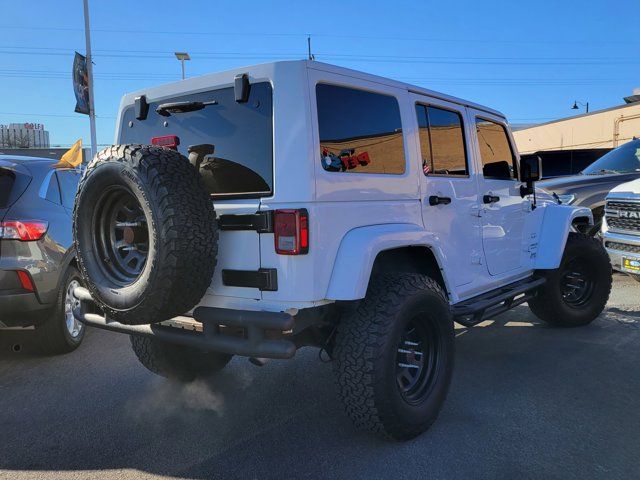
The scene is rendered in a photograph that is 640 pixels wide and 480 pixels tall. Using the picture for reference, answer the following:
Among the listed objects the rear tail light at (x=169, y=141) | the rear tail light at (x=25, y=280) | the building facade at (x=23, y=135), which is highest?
the building facade at (x=23, y=135)

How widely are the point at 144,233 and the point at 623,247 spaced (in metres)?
5.89

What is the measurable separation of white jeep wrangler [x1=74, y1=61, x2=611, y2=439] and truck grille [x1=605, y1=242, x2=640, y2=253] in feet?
11.7

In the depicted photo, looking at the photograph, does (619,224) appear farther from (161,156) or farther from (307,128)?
(161,156)

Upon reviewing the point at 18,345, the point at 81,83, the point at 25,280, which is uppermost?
the point at 81,83

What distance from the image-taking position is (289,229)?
259 cm

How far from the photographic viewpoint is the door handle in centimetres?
343

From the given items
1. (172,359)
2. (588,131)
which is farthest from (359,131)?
(588,131)

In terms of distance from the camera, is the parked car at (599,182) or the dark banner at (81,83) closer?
the parked car at (599,182)

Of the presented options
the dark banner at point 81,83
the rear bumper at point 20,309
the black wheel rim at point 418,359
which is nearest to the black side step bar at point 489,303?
the black wheel rim at point 418,359

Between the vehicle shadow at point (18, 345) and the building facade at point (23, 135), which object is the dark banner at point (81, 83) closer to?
the vehicle shadow at point (18, 345)

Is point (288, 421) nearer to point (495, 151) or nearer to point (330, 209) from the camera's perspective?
point (330, 209)

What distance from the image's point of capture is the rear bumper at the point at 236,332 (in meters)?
2.54

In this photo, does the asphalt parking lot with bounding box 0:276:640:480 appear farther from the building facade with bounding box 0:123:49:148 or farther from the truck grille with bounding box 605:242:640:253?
the building facade with bounding box 0:123:49:148

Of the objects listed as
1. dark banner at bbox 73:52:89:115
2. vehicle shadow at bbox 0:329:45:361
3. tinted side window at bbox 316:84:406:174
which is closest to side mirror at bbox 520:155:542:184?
tinted side window at bbox 316:84:406:174
